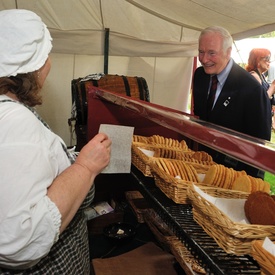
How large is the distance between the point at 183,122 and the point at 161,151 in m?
0.55

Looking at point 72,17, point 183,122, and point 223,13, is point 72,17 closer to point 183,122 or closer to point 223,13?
point 223,13

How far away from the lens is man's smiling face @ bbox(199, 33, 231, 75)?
2281mm

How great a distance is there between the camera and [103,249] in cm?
198

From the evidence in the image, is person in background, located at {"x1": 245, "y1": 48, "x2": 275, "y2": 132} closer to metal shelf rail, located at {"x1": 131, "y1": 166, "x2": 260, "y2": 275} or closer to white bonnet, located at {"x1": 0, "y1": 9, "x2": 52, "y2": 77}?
metal shelf rail, located at {"x1": 131, "y1": 166, "x2": 260, "y2": 275}

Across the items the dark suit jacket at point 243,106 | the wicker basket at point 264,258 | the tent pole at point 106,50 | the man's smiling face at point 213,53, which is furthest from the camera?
the tent pole at point 106,50

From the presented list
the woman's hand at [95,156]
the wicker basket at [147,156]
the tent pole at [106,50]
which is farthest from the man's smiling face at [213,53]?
the tent pole at [106,50]

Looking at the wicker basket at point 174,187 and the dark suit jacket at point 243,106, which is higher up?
the dark suit jacket at point 243,106

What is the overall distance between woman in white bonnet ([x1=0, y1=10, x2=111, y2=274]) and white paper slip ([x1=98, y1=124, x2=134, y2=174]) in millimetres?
292

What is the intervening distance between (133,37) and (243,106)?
2.17 metres

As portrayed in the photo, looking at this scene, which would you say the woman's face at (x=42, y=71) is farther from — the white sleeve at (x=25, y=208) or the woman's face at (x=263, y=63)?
the woman's face at (x=263, y=63)

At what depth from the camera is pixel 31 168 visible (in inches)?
30.2

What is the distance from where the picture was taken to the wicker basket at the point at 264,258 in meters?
0.66

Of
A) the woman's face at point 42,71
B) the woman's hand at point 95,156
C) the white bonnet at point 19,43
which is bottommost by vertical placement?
the woman's hand at point 95,156

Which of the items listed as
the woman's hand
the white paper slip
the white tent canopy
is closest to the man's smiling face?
the white tent canopy
